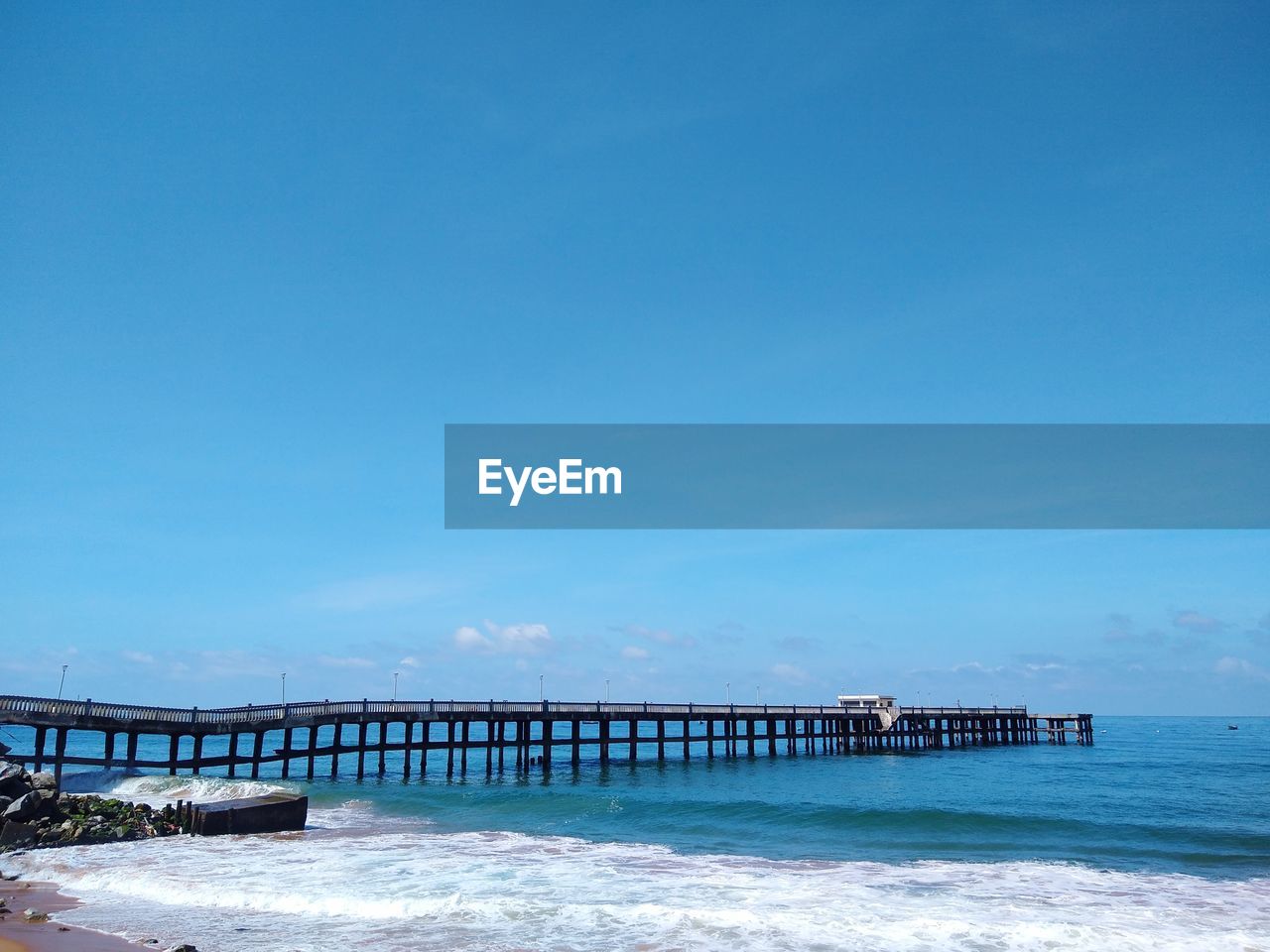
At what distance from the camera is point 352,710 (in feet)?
158

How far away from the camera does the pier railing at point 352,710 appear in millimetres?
37844

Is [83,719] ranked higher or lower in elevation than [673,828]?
higher

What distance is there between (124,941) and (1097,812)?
38.0 metres

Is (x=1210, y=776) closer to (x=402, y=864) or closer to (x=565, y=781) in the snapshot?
(x=565, y=781)

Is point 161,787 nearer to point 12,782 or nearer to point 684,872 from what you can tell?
point 12,782

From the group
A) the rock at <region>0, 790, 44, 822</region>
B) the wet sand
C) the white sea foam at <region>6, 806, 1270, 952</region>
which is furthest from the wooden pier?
the wet sand

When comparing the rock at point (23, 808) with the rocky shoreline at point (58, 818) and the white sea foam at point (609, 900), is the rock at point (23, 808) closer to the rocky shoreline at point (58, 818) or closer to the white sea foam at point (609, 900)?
the rocky shoreline at point (58, 818)

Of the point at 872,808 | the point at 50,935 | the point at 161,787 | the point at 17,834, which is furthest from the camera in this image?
the point at 161,787

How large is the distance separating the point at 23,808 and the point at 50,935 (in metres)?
11.9

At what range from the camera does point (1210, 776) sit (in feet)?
204

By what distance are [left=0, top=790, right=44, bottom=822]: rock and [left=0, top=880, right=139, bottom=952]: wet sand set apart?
23.5ft

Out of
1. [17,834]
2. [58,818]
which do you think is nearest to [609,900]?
[17,834]

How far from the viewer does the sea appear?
56.8 feet

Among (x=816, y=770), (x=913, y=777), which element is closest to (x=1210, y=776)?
(x=913, y=777)
